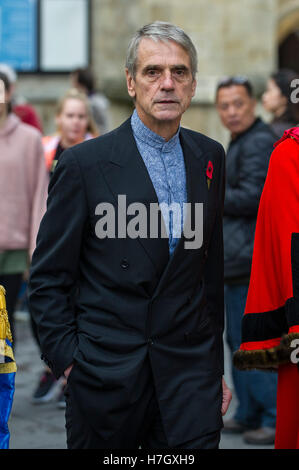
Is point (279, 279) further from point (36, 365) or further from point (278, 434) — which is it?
point (36, 365)

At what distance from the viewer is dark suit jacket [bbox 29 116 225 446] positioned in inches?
131

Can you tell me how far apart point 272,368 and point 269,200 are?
0.61 meters

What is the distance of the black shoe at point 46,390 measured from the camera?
22.1 ft

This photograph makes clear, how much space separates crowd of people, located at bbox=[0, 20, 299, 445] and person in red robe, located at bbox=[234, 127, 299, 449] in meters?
1.62

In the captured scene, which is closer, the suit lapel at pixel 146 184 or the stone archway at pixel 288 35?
the suit lapel at pixel 146 184

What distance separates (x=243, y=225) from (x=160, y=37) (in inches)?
101

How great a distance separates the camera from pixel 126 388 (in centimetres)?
330

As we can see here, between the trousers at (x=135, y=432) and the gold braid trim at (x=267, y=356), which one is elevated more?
the gold braid trim at (x=267, y=356)

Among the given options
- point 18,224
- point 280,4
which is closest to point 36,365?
point 18,224

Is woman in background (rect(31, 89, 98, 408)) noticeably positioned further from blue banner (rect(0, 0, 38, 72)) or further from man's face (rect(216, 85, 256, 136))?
blue banner (rect(0, 0, 38, 72))

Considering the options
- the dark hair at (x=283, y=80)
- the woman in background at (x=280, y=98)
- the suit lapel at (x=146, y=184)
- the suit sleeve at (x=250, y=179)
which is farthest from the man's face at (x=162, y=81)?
the dark hair at (x=283, y=80)

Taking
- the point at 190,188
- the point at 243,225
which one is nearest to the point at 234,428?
the point at 243,225

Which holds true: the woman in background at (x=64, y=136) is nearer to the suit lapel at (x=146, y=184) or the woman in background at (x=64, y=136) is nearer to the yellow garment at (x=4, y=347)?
the yellow garment at (x=4, y=347)
